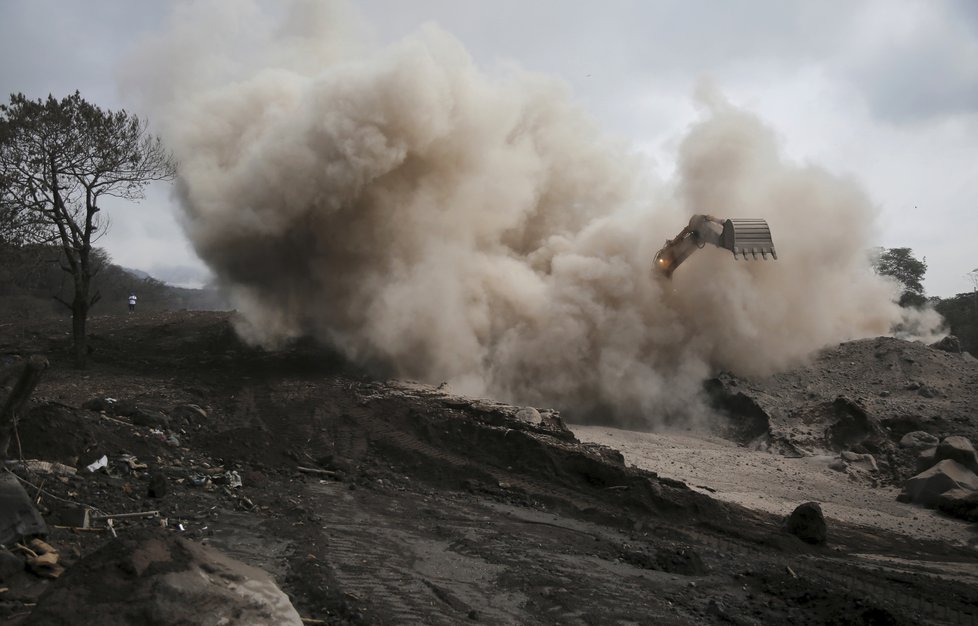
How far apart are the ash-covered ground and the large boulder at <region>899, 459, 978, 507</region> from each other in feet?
0.75

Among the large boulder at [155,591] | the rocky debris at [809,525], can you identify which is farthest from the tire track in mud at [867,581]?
the large boulder at [155,591]

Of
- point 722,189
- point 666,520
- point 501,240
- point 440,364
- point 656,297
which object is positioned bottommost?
point 666,520

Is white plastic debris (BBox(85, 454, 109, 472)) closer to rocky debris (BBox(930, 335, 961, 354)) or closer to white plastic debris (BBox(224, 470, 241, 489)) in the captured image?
white plastic debris (BBox(224, 470, 241, 489))

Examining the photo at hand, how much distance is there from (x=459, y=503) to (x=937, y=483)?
797 cm

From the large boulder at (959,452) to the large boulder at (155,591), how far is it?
11528 mm

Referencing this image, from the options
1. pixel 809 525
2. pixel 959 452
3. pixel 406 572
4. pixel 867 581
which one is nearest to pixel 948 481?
pixel 959 452

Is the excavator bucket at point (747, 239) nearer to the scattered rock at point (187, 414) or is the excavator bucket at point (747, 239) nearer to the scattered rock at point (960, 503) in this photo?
the scattered rock at point (960, 503)

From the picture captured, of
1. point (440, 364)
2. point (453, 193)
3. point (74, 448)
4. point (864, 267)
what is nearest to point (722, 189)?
point (864, 267)

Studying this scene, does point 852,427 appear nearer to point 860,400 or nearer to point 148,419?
point 860,400

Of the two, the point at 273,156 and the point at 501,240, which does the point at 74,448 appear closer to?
the point at 273,156

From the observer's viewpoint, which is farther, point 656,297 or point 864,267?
point 864,267

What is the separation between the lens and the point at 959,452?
36.3ft

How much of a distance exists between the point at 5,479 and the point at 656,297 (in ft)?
50.0

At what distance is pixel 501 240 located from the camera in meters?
20.6
